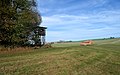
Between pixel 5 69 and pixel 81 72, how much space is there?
5115mm

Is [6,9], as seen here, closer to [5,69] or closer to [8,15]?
[8,15]

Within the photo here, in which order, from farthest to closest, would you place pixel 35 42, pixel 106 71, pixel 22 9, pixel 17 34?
pixel 35 42 < pixel 22 9 < pixel 17 34 < pixel 106 71

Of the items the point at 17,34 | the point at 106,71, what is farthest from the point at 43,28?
the point at 106,71

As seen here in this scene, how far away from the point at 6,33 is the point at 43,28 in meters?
19.5

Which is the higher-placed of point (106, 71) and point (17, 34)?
point (17, 34)

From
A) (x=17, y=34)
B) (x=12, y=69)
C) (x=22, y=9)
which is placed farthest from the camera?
(x=22, y=9)

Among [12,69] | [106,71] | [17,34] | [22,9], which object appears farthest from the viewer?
[22,9]

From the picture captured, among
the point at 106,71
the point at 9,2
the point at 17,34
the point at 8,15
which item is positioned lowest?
the point at 106,71

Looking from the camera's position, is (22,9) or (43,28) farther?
(43,28)

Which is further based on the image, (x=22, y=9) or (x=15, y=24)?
(x=22, y=9)

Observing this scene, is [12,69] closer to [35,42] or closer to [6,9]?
[6,9]

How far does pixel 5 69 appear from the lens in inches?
582

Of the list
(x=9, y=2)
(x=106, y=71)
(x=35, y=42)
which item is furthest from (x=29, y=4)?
(x=106, y=71)

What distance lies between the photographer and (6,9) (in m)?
35.8
